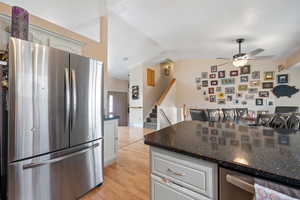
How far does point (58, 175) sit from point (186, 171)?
4.49 ft

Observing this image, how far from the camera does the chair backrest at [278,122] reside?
6.48 ft

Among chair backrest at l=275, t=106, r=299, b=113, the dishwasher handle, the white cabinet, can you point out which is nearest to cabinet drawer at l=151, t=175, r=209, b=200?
the dishwasher handle

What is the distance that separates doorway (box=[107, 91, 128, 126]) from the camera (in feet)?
25.1

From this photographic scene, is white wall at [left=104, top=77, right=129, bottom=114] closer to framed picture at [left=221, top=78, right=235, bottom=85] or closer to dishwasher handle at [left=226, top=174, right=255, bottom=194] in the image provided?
framed picture at [left=221, top=78, right=235, bottom=85]

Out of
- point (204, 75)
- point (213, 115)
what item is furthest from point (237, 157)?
point (204, 75)

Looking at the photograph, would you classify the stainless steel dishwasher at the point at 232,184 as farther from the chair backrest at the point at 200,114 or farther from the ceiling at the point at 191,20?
the ceiling at the point at 191,20

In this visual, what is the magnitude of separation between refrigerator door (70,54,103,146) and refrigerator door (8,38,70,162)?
0.07m

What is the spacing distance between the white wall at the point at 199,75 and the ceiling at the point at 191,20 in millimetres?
933

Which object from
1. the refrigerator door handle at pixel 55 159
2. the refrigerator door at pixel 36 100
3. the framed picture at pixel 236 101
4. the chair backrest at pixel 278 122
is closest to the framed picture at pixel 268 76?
the framed picture at pixel 236 101

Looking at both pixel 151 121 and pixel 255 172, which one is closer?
pixel 255 172

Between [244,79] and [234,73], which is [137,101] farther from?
[244,79]

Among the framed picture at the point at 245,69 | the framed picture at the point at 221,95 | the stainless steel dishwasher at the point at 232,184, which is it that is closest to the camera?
the stainless steel dishwasher at the point at 232,184

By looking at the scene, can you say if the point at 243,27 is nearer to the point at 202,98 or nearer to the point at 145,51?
the point at 145,51

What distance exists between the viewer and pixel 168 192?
903mm
